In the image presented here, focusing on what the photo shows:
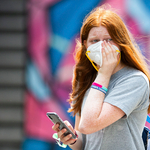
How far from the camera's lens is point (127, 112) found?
3.85ft

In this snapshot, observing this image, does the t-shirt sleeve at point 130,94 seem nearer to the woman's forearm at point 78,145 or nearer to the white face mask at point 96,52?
the white face mask at point 96,52

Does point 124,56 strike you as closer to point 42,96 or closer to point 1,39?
point 42,96

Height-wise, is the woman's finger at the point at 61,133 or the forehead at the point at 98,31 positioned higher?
the forehead at the point at 98,31

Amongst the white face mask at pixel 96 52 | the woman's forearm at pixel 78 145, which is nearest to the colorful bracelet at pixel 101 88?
the white face mask at pixel 96 52

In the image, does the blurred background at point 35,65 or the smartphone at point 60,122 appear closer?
the smartphone at point 60,122

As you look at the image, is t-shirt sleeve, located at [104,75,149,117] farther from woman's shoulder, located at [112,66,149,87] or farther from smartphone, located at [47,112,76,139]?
smartphone, located at [47,112,76,139]

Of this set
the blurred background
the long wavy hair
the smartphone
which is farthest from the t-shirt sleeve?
the blurred background

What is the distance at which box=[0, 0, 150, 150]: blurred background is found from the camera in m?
3.46

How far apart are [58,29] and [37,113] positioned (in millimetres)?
1337

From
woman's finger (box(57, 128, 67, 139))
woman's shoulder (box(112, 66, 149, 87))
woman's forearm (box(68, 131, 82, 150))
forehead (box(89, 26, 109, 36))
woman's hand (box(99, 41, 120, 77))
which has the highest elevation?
forehead (box(89, 26, 109, 36))

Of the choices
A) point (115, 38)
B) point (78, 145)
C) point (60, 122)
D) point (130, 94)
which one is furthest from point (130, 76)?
point (78, 145)

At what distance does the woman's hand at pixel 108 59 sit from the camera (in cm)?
129

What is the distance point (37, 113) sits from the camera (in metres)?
3.53

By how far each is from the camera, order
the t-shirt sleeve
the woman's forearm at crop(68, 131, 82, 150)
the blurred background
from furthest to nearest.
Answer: the blurred background < the woman's forearm at crop(68, 131, 82, 150) < the t-shirt sleeve
